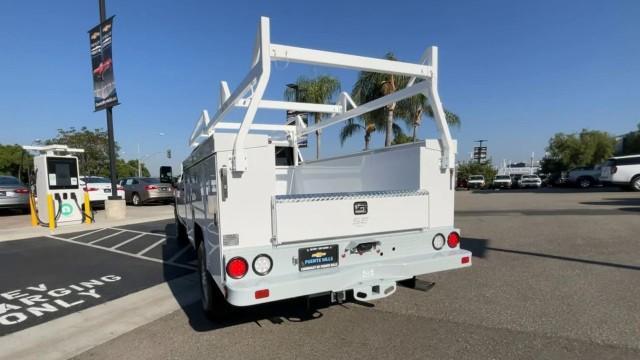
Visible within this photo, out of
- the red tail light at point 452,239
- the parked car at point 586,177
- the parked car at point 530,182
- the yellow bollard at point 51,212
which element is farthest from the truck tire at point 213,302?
the parked car at point 530,182

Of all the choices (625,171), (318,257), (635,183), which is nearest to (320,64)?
(318,257)

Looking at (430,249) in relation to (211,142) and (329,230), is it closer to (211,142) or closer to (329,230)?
(329,230)

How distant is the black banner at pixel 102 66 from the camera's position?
37.5 ft

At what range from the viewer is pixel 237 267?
2.86 meters

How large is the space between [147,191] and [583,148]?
56.5 m

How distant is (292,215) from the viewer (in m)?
3.07

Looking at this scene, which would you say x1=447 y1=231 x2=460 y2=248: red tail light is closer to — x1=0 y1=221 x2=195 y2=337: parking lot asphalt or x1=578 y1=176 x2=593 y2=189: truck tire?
x1=0 y1=221 x2=195 y2=337: parking lot asphalt

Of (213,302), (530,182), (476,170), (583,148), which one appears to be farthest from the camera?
(476,170)

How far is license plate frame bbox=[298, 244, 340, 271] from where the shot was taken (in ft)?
10.2

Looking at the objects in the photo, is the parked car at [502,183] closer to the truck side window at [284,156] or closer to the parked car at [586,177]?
the parked car at [586,177]

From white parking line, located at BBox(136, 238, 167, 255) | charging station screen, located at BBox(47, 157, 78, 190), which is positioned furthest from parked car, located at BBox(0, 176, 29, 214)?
white parking line, located at BBox(136, 238, 167, 255)

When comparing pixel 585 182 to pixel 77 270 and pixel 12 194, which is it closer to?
pixel 77 270

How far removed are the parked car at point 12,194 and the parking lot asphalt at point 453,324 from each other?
13.3 metres

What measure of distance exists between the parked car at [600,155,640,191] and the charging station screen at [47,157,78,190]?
25668 mm
